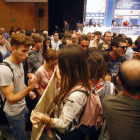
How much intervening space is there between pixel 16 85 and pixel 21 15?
37.1ft

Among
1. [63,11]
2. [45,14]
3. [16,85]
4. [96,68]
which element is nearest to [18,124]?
[16,85]

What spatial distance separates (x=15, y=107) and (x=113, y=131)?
1071 mm

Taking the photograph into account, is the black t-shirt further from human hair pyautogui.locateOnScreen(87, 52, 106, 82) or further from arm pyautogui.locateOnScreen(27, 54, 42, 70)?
arm pyautogui.locateOnScreen(27, 54, 42, 70)

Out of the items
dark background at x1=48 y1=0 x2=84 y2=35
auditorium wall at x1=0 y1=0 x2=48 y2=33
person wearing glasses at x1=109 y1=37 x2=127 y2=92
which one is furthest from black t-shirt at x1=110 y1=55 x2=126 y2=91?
dark background at x1=48 y1=0 x2=84 y2=35

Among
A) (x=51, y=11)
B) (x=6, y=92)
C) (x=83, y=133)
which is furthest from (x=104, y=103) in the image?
(x=51, y=11)

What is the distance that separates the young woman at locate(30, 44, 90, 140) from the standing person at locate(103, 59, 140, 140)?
0.23m

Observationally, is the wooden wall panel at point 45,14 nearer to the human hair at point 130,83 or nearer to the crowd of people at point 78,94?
the crowd of people at point 78,94

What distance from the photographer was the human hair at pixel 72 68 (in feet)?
3.46

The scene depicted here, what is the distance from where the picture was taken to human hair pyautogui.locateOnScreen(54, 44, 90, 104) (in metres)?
1.06

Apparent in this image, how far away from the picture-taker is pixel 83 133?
1132mm

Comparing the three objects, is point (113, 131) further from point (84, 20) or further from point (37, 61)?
point (84, 20)

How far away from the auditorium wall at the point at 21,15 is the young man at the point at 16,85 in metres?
9.58

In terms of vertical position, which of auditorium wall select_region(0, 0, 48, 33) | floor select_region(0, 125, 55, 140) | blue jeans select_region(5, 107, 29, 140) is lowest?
floor select_region(0, 125, 55, 140)

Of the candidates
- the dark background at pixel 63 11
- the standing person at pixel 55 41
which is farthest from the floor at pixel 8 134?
the dark background at pixel 63 11
